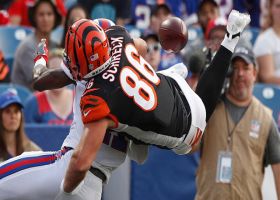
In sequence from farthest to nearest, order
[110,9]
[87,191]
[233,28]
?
[110,9] < [233,28] < [87,191]

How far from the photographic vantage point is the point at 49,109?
27.7ft

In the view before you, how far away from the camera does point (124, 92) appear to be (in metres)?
5.58

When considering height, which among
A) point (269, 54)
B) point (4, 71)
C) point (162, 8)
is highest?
point (162, 8)

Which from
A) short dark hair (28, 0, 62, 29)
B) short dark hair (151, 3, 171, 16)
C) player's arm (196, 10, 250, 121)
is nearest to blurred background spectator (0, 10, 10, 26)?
short dark hair (28, 0, 62, 29)

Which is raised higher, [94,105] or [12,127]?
[94,105]

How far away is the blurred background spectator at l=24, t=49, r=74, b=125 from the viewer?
27.6 ft

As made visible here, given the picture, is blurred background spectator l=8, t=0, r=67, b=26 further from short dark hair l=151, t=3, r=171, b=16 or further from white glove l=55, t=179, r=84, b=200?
white glove l=55, t=179, r=84, b=200

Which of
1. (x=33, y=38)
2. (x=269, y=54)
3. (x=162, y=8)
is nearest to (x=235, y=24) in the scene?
(x=269, y=54)

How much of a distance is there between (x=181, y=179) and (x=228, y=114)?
103cm

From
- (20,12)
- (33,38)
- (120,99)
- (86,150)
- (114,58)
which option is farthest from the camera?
(20,12)

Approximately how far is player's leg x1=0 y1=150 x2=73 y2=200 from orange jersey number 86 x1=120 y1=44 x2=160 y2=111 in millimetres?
600

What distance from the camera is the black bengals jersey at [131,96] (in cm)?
551

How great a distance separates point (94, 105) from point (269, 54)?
4207 millimetres

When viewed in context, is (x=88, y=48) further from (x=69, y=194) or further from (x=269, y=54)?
(x=269, y=54)
